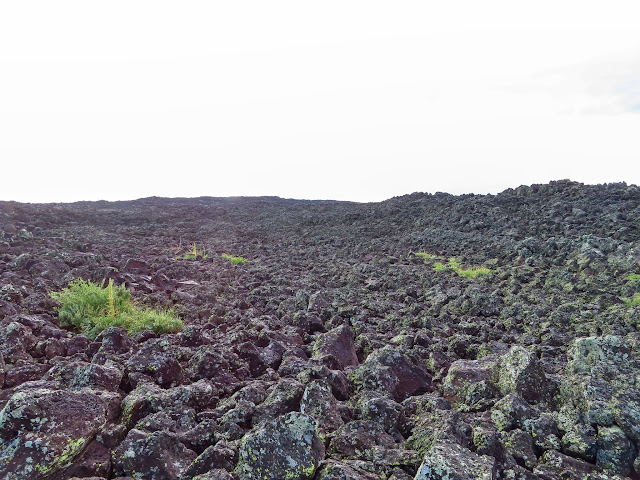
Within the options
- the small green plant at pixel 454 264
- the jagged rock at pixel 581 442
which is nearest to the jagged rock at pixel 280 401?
the jagged rock at pixel 581 442

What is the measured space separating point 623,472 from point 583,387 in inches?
27.1

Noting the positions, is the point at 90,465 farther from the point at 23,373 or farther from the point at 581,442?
the point at 581,442

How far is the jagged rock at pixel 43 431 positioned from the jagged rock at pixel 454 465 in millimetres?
2074

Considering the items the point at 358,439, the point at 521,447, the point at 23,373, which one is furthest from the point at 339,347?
the point at 23,373

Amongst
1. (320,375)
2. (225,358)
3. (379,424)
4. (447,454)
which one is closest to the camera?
(447,454)

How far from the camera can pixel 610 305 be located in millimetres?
6559

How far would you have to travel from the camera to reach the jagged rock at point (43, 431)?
2420 millimetres

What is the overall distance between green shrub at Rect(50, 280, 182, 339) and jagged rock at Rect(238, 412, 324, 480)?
298 centimetres

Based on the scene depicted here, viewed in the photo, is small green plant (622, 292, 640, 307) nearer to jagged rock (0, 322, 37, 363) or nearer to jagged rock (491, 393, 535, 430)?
jagged rock (491, 393, 535, 430)

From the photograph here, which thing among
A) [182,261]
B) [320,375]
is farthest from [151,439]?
[182,261]

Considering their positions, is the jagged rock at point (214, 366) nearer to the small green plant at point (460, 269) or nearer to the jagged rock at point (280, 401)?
the jagged rock at point (280, 401)

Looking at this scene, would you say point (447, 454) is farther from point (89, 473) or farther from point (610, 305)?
point (610, 305)

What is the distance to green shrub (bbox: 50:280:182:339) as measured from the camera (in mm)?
5082

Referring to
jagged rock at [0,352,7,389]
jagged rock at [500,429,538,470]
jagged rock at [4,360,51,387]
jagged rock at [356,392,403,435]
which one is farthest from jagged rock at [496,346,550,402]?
jagged rock at [0,352,7,389]
